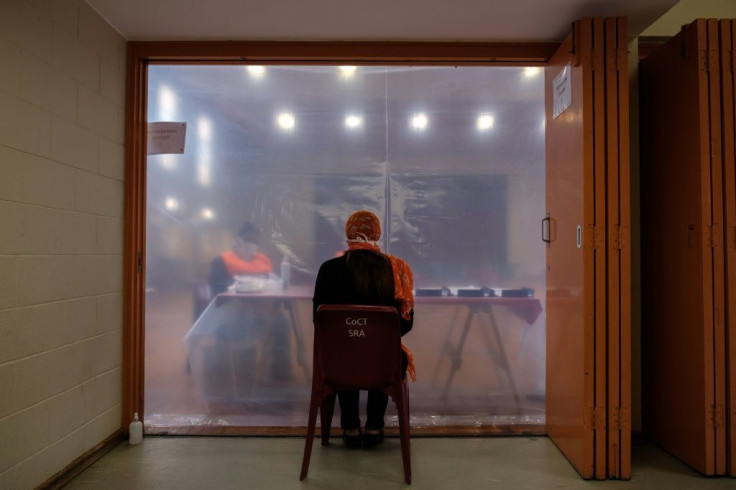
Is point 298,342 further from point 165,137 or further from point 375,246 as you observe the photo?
point 165,137

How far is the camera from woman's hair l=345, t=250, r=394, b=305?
2139 millimetres

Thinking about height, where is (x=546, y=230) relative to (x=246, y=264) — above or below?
above

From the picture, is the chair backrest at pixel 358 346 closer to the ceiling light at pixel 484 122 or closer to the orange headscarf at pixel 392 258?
the orange headscarf at pixel 392 258

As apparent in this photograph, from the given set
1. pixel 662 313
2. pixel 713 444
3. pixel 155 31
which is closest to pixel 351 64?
pixel 155 31

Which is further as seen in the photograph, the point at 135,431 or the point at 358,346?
the point at 135,431

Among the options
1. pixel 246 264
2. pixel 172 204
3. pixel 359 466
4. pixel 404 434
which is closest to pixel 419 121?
pixel 246 264

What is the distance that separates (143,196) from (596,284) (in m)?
2.41

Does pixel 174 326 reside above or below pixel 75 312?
below

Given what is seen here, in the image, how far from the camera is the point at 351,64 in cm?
255

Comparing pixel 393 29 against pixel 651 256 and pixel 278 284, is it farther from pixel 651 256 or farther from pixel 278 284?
pixel 651 256

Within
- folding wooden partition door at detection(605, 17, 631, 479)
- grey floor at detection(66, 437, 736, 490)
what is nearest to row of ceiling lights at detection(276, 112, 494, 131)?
folding wooden partition door at detection(605, 17, 631, 479)

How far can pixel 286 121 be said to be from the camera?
8.70 ft

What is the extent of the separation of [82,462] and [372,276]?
1609 mm

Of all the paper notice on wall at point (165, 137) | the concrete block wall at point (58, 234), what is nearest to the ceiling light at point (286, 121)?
the paper notice on wall at point (165, 137)
